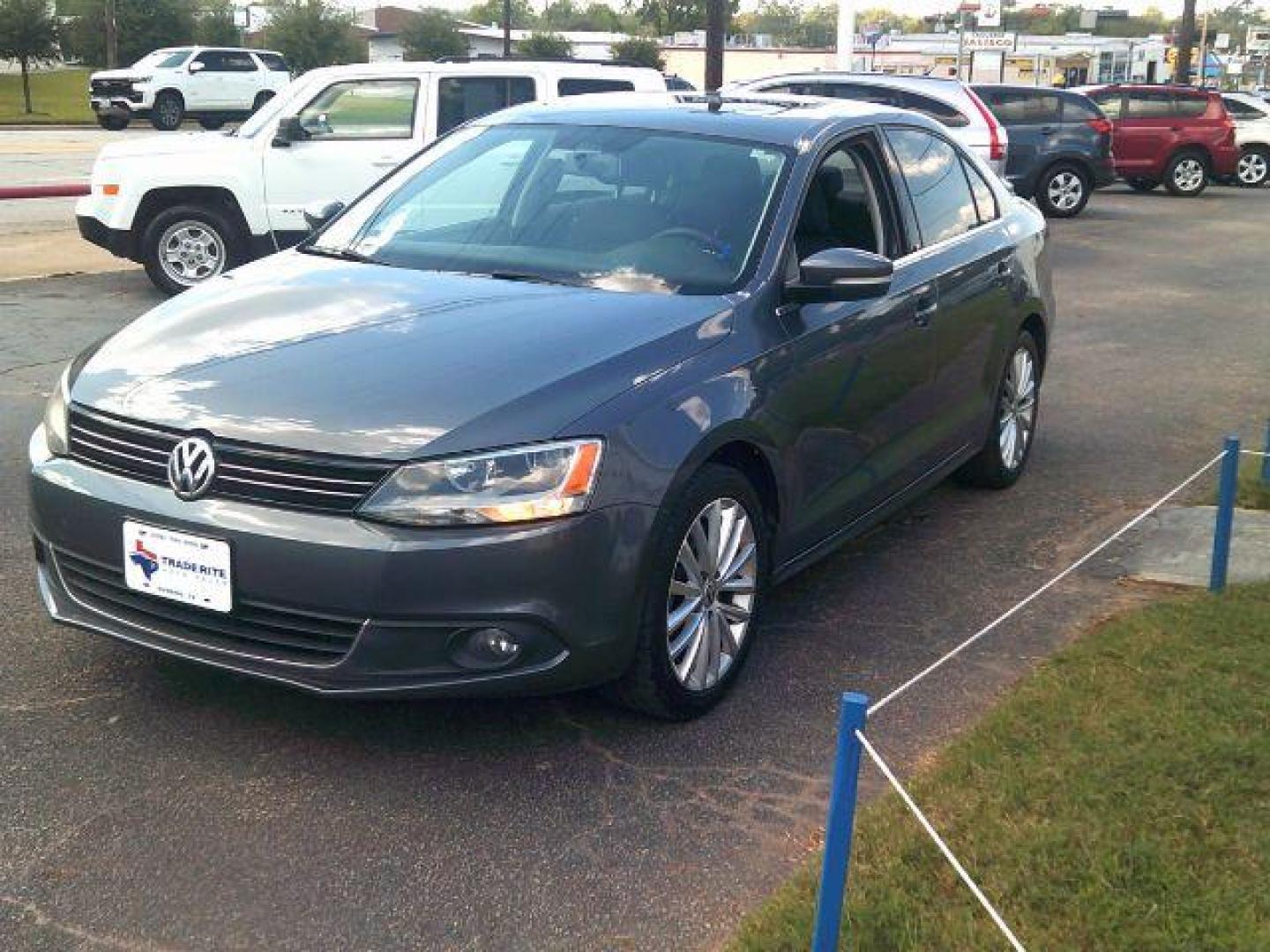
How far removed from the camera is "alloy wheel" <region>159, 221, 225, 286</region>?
37.0ft

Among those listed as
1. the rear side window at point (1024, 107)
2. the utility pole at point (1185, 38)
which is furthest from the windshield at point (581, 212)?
the utility pole at point (1185, 38)

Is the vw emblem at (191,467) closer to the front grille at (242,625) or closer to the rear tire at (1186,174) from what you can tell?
the front grille at (242,625)

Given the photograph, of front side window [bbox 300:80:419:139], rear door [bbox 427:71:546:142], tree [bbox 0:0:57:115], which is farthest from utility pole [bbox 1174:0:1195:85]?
front side window [bbox 300:80:419:139]

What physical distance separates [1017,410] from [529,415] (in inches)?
142

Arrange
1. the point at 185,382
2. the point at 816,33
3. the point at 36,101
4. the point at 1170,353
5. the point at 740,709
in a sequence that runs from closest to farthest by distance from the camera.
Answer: the point at 185,382
the point at 740,709
the point at 1170,353
the point at 36,101
the point at 816,33

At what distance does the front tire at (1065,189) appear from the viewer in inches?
844

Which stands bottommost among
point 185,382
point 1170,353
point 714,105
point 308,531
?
point 1170,353

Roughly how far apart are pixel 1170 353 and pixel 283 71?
31.1 m

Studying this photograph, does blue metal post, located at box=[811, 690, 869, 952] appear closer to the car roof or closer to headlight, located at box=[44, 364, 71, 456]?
headlight, located at box=[44, 364, 71, 456]

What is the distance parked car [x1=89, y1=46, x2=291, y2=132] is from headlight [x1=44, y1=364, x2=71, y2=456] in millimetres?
Answer: 33272

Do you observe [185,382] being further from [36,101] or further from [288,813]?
[36,101]

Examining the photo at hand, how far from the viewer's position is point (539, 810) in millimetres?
3627

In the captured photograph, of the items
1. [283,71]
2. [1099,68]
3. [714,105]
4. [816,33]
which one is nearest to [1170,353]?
[714,105]

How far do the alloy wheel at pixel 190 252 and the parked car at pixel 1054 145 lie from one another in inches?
520
